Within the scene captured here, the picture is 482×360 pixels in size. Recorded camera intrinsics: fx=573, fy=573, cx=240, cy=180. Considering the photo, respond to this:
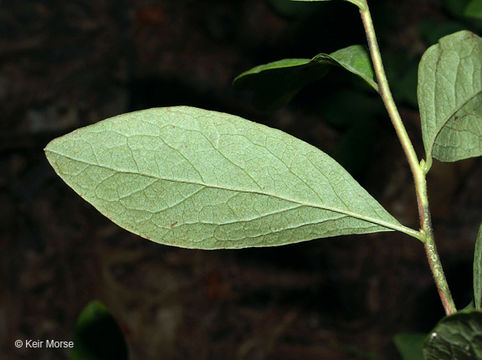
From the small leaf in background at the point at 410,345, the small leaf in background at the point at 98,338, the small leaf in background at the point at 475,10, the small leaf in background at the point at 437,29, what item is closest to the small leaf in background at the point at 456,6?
the small leaf in background at the point at 437,29

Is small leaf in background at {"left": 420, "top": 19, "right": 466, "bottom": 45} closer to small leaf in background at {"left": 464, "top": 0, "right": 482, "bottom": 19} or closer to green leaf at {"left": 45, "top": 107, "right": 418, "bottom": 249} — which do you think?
small leaf in background at {"left": 464, "top": 0, "right": 482, "bottom": 19}

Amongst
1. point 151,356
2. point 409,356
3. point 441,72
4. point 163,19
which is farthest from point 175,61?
point 441,72

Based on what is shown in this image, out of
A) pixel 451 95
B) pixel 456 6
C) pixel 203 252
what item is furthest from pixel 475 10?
pixel 203 252

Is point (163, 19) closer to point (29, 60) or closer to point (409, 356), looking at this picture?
point (29, 60)

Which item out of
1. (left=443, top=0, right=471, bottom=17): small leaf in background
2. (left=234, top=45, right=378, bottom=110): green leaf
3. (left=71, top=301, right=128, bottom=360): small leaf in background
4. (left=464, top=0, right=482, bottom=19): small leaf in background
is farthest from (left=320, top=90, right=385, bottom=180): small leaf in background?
(left=71, top=301, right=128, bottom=360): small leaf in background

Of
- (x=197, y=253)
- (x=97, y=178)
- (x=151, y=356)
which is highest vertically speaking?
(x=97, y=178)

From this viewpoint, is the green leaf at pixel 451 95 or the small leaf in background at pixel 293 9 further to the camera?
the small leaf in background at pixel 293 9

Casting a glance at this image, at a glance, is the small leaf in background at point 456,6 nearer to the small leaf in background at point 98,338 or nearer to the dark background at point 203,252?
the dark background at point 203,252
